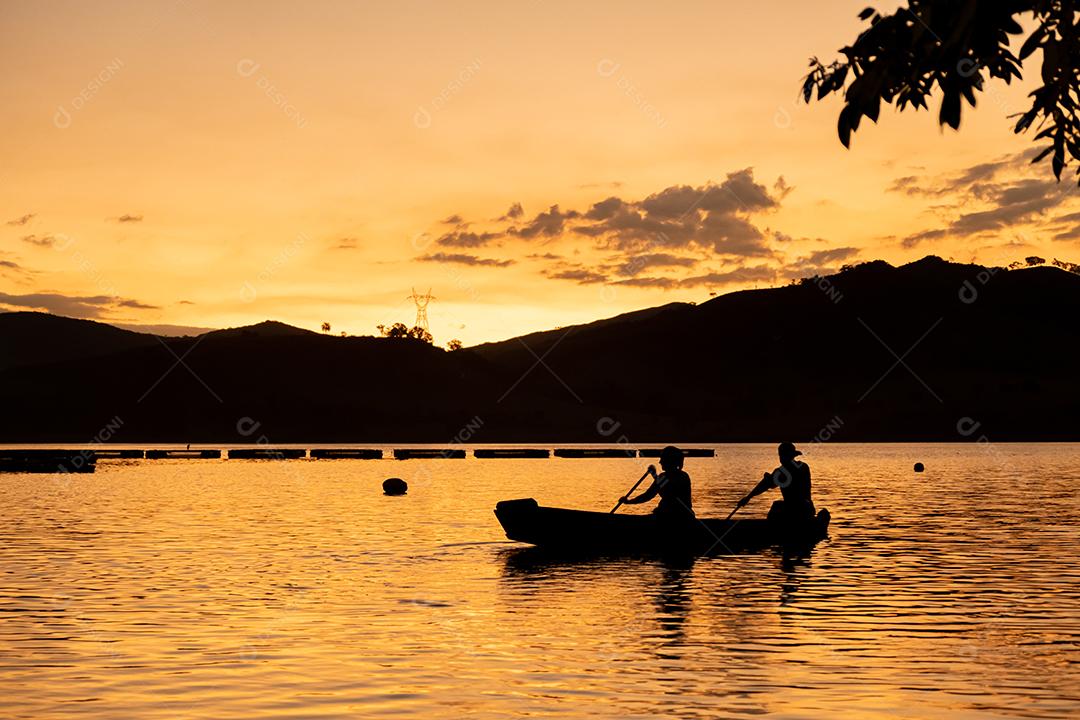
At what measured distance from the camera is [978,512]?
190 feet

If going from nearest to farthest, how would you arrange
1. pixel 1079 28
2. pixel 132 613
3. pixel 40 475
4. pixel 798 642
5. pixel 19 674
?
pixel 1079 28
pixel 19 674
pixel 798 642
pixel 132 613
pixel 40 475

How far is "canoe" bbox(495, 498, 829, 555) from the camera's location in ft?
120

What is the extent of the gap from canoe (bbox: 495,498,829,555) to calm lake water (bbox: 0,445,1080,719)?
0.69 meters

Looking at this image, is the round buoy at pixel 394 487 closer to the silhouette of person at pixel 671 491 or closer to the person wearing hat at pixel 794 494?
the silhouette of person at pixel 671 491

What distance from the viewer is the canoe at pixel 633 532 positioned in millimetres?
36438

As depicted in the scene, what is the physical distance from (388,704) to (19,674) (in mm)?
5797

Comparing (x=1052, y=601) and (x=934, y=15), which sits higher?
(x=934, y=15)

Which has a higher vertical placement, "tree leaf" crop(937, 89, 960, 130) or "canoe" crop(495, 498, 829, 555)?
"tree leaf" crop(937, 89, 960, 130)

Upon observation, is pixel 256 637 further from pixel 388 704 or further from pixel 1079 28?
pixel 1079 28

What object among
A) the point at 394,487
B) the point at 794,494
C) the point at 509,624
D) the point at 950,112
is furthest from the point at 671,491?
the point at 394,487

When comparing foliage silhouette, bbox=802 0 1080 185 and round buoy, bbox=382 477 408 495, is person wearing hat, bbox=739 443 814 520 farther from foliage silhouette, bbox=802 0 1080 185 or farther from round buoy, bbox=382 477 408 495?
round buoy, bbox=382 477 408 495


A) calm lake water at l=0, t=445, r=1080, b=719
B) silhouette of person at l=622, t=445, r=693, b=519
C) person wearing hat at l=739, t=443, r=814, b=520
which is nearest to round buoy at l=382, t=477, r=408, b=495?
calm lake water at l=0, t=445, r=1080, b=719

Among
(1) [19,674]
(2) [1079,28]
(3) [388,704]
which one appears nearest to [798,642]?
(3) [388,704]

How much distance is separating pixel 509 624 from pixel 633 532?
42.8ft
